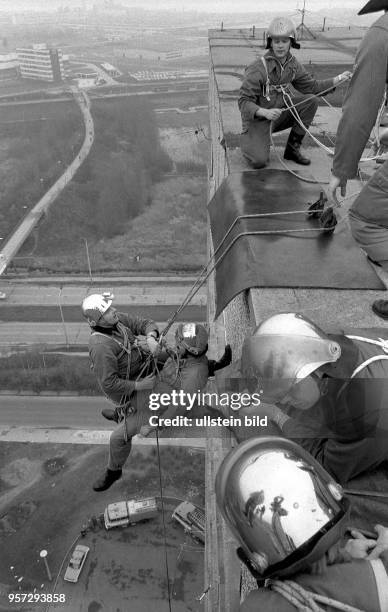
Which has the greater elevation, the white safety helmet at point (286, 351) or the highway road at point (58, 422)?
the white safety helmet at point (286, 351)

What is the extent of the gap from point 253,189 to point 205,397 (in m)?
3.01

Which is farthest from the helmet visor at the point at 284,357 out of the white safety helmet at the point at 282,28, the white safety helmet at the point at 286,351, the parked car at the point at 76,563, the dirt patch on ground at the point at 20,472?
the dirt patch on ground at the point at 20,472

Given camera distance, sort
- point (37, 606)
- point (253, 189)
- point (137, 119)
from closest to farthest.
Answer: point (253, 189)
point (37, 606)
point (137, 119)

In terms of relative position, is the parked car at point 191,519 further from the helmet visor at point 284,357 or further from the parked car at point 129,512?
the helmet visor at point 284,357

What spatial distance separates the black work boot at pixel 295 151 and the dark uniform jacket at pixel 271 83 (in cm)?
64

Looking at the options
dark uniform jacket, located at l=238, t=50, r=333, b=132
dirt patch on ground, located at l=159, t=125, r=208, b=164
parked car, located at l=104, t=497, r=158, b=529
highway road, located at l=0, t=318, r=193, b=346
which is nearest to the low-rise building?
dirt patch on ground, located at l=159, t=125, r=208, b=164

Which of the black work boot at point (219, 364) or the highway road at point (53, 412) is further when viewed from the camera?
the highway road at point (53, 412)

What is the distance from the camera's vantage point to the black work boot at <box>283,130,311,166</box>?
6.41 metres

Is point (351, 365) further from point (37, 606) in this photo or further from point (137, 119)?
point (137, 119)

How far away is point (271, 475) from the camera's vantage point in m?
1.86

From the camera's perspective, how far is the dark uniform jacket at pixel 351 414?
233cm

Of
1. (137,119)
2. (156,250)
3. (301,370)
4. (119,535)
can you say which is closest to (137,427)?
(301,370)

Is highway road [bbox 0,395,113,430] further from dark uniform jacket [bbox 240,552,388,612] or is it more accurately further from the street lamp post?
dark uniform jacket [bbox 240,552,388,612]

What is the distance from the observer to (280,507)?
71.9 inches
